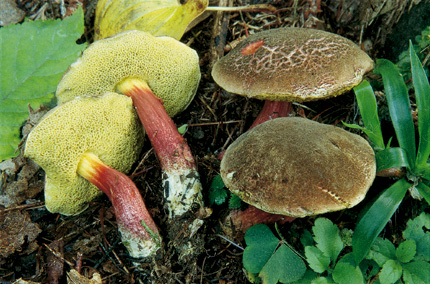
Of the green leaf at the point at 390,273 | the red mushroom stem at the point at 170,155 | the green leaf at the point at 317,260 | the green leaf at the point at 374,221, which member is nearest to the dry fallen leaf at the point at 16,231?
the red mushroom stem at the point at 170,155

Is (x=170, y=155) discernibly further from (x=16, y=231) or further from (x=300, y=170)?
(x=16, y=231)

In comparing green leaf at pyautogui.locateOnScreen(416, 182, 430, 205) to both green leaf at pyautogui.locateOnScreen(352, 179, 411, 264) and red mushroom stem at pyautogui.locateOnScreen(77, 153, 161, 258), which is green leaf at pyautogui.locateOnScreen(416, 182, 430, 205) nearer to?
green leaf at pyautogui.locateOnScreen(352, 179, 411, 264)

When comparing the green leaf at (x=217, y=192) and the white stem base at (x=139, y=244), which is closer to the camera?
the white stem base at (x=139, y=244)

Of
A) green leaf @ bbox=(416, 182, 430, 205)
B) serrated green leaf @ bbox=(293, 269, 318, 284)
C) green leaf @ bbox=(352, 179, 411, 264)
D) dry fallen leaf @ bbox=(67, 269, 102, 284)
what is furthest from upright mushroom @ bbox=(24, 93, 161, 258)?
green leaf @ bbox=(416, 182, 430, 205)

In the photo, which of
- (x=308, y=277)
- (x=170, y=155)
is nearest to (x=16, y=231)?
(x=170, y=155)

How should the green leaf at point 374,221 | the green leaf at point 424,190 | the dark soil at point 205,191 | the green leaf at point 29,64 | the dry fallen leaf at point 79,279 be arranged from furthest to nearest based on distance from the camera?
the green leaf at point 29,64 → the dark soil at point 205,191 → the dry fallen leaf at point 79,279 → the green leaf at point 424,190 → the green leaf at point 374,221

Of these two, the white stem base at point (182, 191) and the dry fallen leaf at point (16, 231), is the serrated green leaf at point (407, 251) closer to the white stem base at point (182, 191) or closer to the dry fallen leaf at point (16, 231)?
the white stem base at point (182, 191)
